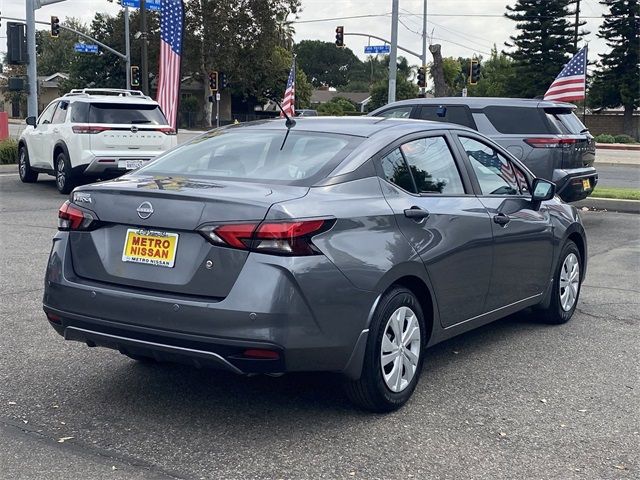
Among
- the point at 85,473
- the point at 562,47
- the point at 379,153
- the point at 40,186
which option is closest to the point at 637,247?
the point at 379,153

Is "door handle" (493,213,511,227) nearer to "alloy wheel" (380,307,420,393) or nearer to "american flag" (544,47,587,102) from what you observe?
"alloy wheel" (380,307,420,393)

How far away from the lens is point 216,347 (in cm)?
407

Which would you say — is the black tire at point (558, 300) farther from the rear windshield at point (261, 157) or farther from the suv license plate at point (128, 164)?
the suv license plate at point (128, 164)

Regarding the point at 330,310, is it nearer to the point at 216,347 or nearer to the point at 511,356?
the point at 216,347

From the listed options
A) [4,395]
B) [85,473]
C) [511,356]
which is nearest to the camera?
[85,473]

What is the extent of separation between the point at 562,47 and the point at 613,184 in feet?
141

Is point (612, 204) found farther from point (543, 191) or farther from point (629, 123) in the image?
point (629, 123)

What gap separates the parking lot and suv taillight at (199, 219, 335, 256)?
0.97m

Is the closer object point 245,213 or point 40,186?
point 245,213

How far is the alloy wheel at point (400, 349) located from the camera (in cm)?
460

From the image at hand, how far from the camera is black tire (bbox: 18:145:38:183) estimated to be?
17.6 meters

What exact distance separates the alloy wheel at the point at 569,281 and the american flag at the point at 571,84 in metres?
11.9

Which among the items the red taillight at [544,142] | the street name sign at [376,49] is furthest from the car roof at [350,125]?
the street name sign at [376,49]

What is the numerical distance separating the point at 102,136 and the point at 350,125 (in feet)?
34.2
